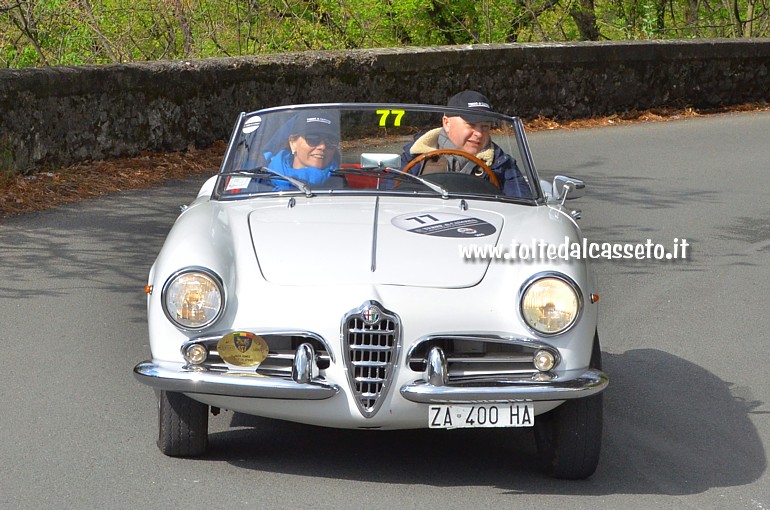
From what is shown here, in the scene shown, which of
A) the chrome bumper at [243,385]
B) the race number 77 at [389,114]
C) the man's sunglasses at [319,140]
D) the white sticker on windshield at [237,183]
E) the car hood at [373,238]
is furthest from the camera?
the race number 77 at [389,114]

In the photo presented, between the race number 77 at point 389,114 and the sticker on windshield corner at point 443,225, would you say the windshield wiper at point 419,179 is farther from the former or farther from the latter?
the race number 77 at point 389,114

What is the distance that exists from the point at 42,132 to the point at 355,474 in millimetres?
7617

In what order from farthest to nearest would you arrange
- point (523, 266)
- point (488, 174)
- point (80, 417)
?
point (488, 174) → point (80, 417) → point (523, 266)

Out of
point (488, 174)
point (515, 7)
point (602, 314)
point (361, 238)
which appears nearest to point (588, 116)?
point (515, 7)

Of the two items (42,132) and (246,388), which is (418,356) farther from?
(42,132)

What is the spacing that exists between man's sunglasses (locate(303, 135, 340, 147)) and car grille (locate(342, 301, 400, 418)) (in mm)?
1743

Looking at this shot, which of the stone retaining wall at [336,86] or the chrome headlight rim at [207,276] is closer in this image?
the chrome headlight rim at [207,276]

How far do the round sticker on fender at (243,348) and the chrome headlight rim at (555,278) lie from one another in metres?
1.00

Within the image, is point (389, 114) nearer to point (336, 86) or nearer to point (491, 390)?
point (491, 390)

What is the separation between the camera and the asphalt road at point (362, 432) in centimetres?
460

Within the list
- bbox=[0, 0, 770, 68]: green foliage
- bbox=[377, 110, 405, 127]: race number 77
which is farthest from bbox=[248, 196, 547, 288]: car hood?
bbox=[0, 0, 770, 68]: green foliage

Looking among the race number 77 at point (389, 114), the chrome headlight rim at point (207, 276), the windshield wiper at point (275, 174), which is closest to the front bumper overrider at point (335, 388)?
the chrome headlight rim at point (207, 276)

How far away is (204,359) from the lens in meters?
4.55

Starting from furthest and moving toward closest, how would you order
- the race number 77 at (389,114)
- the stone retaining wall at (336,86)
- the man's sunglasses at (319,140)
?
the stone retaining wall at (336,86) < the race number 77 at (389,114) < the man's sunglasses at (319,140)
